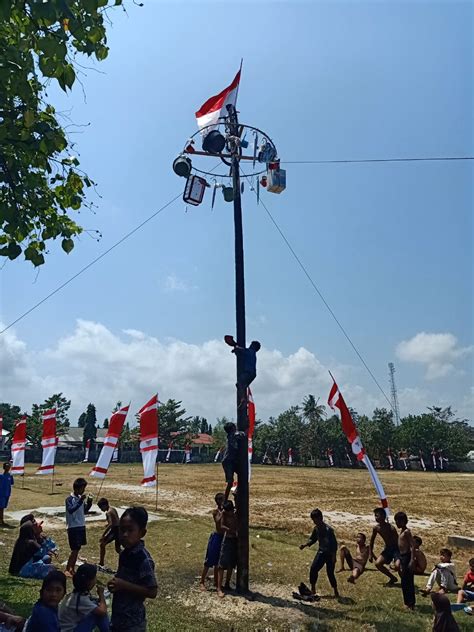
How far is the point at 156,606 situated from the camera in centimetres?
694

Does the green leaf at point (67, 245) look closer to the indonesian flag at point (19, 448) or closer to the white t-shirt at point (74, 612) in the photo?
the white t-shirt at point (74, 612)

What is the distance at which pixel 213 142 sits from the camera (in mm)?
9273

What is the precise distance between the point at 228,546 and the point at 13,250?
5.75 metres

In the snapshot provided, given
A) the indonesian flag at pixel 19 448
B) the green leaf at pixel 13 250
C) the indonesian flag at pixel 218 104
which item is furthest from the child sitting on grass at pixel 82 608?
the indonesian flag at pixel 19 448

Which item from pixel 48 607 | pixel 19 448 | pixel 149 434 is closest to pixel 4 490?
pixel 149 434

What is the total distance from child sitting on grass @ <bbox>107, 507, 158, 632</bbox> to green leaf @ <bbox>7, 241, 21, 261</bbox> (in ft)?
11.9

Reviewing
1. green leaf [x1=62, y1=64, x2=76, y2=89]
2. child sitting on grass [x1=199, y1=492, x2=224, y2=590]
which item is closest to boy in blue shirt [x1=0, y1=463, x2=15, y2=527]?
child sitting on grass [x1=199, y1=492, x2=224, y2=590]

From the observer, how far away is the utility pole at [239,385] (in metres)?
7.84

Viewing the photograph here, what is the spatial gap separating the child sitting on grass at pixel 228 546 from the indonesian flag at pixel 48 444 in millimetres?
13736

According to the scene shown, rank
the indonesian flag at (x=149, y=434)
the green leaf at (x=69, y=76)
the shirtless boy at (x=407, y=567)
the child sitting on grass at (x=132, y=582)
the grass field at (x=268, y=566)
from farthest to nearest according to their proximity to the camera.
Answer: the indonesian flag at (x=149, y=434) < the shirtless boy at (x=407, y=567) < the grass field at (x=268, y=566) < the green leaf at (x=69, y=76) < the child sitting on grass at (x=132, y=582)

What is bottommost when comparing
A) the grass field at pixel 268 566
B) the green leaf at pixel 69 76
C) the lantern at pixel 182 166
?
the grass field at pixel 268 566

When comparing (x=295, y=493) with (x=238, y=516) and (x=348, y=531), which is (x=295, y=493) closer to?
(x=348, y=531)

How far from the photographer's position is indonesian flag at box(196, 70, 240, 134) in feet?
30.4

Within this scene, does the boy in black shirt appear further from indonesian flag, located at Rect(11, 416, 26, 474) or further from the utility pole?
indonesian flag, located at Rect(11, 416, 26, 474)
